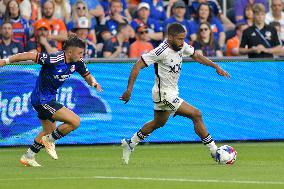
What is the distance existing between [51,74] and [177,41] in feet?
6.43

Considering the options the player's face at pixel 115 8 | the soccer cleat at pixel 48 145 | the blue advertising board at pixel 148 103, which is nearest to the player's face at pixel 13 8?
the player's face at pixel 115 8

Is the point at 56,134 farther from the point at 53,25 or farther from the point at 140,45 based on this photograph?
the point at 53,25

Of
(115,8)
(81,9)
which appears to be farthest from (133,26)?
(81,9)

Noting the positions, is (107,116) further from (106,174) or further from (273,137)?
(106,174)

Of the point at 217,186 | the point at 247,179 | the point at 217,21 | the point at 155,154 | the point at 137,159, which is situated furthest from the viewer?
the point at 217,21

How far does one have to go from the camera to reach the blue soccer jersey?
15422 mm

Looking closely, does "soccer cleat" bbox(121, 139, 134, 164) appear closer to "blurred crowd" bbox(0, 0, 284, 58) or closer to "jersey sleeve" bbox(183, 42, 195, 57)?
"jersey sleeve" bbox(183, 42, 195, 57)

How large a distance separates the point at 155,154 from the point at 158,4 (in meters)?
7.51

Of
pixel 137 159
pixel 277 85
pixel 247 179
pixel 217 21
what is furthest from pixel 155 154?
pixel 217 21

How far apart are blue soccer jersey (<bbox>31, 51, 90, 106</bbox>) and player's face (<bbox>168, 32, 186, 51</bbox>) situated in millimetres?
1440

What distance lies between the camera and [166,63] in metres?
15.7

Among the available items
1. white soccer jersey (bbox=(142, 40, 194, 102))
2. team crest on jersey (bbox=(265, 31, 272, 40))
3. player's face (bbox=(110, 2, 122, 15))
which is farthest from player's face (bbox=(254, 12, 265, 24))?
white soccer jersey (bbox=(142, 40, 194, 102))

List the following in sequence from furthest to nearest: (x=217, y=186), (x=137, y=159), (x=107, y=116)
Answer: (x=107, y=116) → (x=137, y=159) → (x=217, y=186)

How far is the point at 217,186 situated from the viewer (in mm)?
11969
